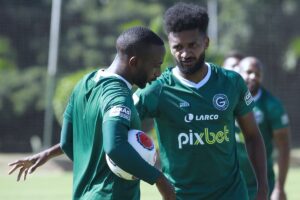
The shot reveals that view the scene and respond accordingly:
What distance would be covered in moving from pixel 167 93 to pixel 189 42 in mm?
384

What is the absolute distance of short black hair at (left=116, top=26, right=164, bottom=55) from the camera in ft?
15.8

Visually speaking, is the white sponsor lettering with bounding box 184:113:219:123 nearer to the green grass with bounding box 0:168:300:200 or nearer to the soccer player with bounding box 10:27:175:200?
the soccer player with bounding box 10:27:175:200

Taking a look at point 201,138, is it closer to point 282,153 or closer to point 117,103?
point 117,103

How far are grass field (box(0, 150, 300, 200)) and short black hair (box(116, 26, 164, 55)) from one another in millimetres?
7611

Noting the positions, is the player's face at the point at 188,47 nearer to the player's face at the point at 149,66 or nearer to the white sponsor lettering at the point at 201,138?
the white sponsor lettering at the point at 201,138

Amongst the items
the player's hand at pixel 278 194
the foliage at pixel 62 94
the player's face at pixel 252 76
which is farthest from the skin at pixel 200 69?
the foliage at pixel 62 94

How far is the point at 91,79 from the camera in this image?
4867mm

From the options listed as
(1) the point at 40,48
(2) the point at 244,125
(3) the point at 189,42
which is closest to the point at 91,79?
(3) the point at 189,42

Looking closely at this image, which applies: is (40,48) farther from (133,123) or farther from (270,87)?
(133,123)

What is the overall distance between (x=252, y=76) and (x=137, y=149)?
397 centimetres

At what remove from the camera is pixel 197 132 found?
5574mm

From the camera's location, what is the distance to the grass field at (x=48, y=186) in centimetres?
1335

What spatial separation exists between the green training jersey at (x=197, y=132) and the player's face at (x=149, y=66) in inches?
31.4

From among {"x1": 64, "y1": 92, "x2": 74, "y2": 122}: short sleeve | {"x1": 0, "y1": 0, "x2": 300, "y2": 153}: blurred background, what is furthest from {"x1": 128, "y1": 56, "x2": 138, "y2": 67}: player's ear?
{"x1": 0, "y1": 0, "x2": 300, "y2": 153}: blurred background
